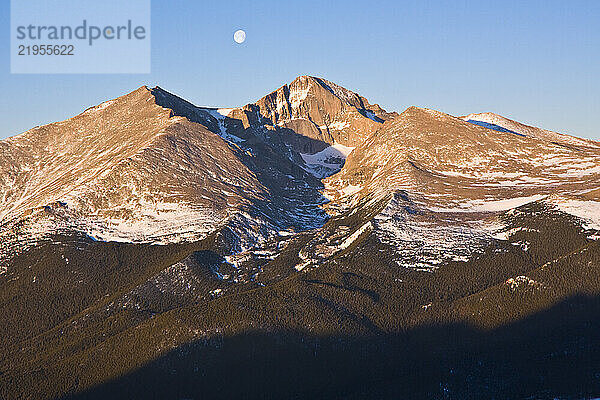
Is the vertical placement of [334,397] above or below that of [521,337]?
below

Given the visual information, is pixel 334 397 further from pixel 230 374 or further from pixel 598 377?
pixel 598 377

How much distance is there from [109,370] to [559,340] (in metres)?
160

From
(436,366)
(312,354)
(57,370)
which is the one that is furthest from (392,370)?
(57,370)

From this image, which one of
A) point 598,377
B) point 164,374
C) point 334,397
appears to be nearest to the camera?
point 598,377

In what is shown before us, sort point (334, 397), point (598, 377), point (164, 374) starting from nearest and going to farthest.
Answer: point (598, 377), point (334, 397), point (164, 374)

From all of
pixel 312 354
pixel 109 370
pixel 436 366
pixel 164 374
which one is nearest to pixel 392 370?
pixel 436 366

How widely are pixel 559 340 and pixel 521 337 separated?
40.6 feet

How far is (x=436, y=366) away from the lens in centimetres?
19025

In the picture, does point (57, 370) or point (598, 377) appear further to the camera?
point (57, 370)

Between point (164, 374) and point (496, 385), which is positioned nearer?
point (496, 385)

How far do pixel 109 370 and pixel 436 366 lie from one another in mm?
116326

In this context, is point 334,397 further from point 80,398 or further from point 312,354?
point 80,398

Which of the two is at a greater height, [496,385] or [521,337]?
[521,337]

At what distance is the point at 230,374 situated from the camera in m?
194
